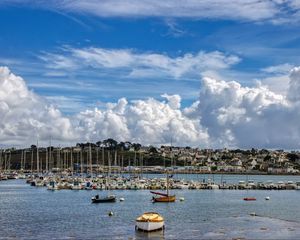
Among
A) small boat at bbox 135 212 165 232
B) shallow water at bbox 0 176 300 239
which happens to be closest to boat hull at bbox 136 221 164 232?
small boat at bbox 135 212 165 232

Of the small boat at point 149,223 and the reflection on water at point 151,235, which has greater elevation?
the small boat at point 149,223

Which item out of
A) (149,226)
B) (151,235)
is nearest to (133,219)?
(149,226)

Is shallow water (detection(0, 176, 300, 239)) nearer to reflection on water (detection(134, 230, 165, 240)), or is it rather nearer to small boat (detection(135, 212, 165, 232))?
reflection on water (detection(134, 230, 165, 240))

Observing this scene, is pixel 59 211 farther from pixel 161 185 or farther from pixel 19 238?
pixel 161 185

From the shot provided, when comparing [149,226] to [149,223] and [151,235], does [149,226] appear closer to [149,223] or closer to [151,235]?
[149,223]

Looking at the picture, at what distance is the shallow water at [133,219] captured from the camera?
2502 inches

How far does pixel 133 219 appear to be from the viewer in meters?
80.4

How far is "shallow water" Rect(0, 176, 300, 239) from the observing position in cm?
6356

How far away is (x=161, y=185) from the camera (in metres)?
160

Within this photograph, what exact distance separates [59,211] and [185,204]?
27834 millimetres

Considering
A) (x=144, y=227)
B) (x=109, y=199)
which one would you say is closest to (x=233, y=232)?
(x=144, y=227)

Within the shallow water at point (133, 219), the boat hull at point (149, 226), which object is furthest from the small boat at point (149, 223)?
the shallow water at point (133, 219)

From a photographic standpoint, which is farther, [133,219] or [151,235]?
[133,219]

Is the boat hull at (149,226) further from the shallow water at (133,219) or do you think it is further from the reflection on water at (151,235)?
the shallow water at (133,219)
